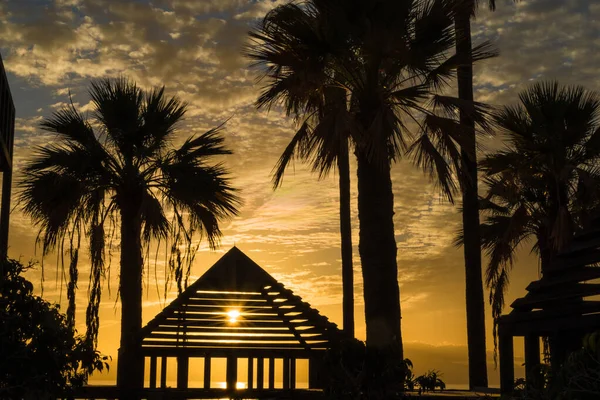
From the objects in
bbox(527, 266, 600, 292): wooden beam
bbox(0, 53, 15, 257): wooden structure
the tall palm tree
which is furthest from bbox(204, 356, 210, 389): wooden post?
bbox(527, 266, 600, 292): wooden beam

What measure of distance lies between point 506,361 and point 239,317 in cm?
906

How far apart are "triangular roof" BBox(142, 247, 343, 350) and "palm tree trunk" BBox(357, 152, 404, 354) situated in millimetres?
Answer: 4574

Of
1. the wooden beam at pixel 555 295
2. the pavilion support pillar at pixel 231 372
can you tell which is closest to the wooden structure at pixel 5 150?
the pavilion support pillar at pixel 231 372

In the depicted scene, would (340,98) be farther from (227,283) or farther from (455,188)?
(227,283)

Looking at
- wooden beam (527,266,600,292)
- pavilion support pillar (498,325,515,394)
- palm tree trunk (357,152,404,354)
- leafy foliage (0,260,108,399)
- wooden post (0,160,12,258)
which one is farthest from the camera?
wooden post (0,160,12,258)

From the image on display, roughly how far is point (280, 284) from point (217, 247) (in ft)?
11.7

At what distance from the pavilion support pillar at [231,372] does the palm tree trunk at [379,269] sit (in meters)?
4.50

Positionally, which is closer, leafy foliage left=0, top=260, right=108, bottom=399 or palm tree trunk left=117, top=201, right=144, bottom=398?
leafy foliage left=0, top=260, right=108, bottom=399

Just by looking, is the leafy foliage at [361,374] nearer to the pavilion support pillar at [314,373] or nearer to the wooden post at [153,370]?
the pavilion support pillar at [314,373]

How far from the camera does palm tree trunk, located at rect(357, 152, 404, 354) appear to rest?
17.4 metres

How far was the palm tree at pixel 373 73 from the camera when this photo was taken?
17.5m

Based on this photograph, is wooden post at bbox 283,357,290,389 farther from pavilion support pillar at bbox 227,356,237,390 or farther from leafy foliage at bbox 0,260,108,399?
leafy foliage at bbox 0,260,108,399

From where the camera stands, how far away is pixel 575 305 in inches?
524

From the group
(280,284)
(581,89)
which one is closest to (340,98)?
(280,284)
